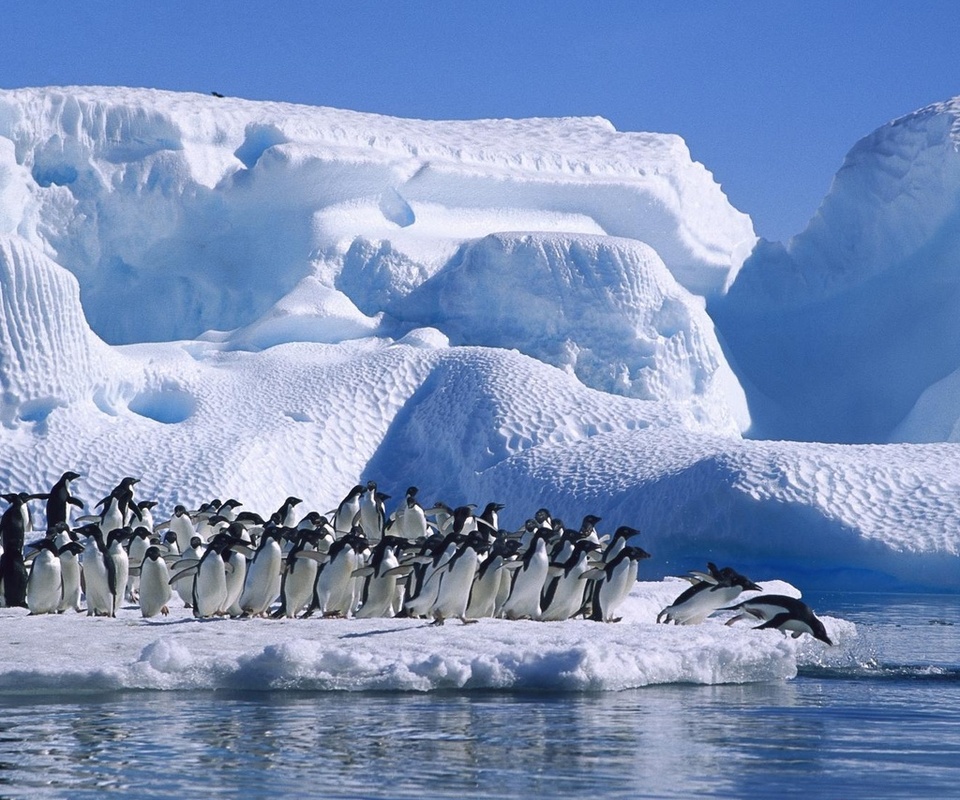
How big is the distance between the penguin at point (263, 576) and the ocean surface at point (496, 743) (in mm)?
2052

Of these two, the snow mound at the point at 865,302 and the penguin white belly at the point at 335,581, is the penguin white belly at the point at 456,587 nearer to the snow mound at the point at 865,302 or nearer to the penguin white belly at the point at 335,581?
the penguin white belly at the point at 335,581

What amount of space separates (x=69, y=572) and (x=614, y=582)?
13.4 feet

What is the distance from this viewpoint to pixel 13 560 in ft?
38.3

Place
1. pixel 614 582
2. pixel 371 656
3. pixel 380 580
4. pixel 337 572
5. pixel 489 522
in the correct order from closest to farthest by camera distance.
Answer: pixel 371 656
pixel 380 580
pixel 337 572
pixel 614 582
pixel 489 522

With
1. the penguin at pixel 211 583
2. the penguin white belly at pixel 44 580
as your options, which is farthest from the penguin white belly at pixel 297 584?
the penguin white belly at pixel 44 580

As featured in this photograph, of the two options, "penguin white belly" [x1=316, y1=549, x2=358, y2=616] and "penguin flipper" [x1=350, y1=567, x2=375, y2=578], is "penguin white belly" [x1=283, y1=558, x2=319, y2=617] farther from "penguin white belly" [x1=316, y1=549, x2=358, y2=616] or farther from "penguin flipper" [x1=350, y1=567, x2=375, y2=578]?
"penguin flipper" [x1=350, y1=567, x2=375, y2=578]

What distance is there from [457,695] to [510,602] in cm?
228

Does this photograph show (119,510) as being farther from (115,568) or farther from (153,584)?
(153,584)

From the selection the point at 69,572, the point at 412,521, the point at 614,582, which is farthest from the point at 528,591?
the point at 412,521

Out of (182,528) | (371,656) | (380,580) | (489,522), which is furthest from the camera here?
(489,522)

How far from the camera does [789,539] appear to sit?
20094 millimetres

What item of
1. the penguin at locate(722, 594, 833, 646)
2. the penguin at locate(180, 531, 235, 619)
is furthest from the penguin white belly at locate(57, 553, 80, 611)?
the penguin at locate(722, 594, 833, 646)

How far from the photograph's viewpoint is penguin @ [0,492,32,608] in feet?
37.9

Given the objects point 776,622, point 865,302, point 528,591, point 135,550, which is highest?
point 865,302
